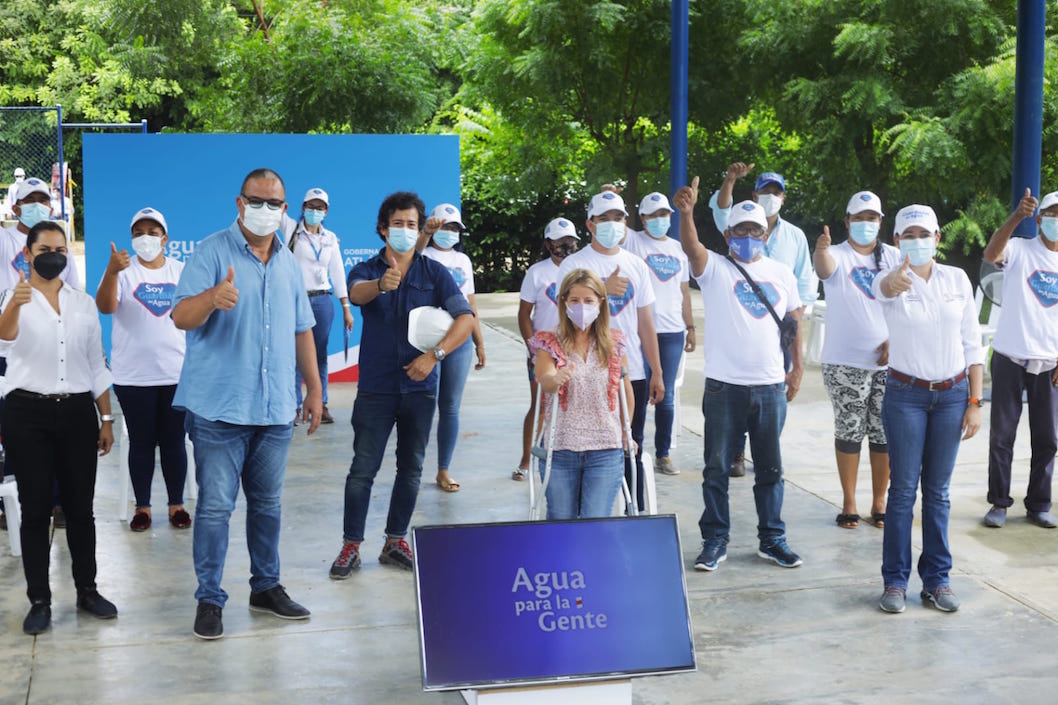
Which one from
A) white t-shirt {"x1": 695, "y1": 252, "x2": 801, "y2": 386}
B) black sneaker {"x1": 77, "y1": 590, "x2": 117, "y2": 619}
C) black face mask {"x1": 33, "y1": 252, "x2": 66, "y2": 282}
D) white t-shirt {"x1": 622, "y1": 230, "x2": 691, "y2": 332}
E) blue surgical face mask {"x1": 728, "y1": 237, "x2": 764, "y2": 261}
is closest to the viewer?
black face mask {"x1": 33, "y1": 252, "x2": 66, "y2": 282}

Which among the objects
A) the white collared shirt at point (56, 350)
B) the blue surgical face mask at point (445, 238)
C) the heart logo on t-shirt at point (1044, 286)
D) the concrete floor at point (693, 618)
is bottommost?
the concrete floor at point (693, 618)

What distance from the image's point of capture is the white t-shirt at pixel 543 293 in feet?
25.8

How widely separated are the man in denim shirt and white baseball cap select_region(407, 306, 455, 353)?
34 millimetres

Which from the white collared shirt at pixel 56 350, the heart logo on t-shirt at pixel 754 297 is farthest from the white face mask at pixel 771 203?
the white collared shirt at pixel 56 350

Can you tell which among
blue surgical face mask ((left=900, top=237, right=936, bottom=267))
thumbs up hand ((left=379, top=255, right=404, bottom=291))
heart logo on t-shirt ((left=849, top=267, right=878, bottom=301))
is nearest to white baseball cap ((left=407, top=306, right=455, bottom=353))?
thumbs up hand ((left=379, top=255, right=404, bottom=291))

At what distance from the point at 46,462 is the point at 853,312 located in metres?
4.30

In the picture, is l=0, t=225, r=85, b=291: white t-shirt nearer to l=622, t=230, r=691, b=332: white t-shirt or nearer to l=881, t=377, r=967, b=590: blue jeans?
l=622, t=230, r=691, b=332: white t-shirt

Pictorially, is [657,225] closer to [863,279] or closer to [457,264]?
[457,264]

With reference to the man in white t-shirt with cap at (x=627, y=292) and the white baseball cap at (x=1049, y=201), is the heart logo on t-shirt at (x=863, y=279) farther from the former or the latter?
the man in white t-shirt with cap at (x=627, y=292)

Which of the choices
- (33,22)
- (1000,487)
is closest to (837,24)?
(1000,487)

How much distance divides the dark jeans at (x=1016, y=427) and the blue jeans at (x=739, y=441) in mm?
1638

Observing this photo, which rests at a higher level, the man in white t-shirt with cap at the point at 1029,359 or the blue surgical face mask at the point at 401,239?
the blue surgical face mask at the point at 401,239

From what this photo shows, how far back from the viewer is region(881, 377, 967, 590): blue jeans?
5957 millimetres

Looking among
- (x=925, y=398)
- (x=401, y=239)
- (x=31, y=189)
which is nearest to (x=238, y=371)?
(x=401, y=239)
